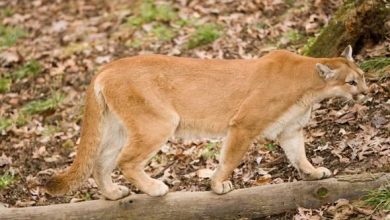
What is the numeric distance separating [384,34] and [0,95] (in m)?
5.40

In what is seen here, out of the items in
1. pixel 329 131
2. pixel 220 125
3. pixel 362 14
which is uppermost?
pixel 362 14

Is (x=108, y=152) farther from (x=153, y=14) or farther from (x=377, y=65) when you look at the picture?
(x=153, y=14)

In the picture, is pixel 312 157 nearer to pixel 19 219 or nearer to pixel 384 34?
pixel 384 34

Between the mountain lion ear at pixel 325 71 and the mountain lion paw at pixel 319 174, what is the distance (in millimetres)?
737

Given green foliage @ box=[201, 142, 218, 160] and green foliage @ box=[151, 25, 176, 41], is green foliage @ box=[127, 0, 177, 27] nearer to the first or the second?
green foliage @ box=[151, 25, 176, 41]

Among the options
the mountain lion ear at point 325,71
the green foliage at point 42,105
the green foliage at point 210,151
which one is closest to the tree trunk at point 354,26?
the green foliage at point 210,151

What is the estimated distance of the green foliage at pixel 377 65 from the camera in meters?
6.90

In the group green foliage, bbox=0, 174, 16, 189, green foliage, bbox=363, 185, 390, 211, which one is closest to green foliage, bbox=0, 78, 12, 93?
green foliage, bbox=0, 174, 16, 189

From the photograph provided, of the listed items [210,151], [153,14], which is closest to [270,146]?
A: [210,151]

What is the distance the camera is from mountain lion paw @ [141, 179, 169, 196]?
5.36 m

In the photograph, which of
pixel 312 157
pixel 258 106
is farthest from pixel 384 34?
pixel 258 106

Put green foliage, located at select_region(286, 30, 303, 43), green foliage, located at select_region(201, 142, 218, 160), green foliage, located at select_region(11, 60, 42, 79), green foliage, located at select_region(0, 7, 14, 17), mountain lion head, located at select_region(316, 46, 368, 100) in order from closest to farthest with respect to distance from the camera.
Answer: mountain lion head, located at select_region(316, 46, 368, 100) < green foliage, located at select_region(201, 142, 218, 160) < green foliage, located at select_region(286, 30, 303, 43) < green foliage, located at select_region(11, 60, 42, 79) < green foliage, located at select_region(0, 7, 14, 17)

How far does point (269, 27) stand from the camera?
976 centimetres

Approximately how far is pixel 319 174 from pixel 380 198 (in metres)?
0.65
